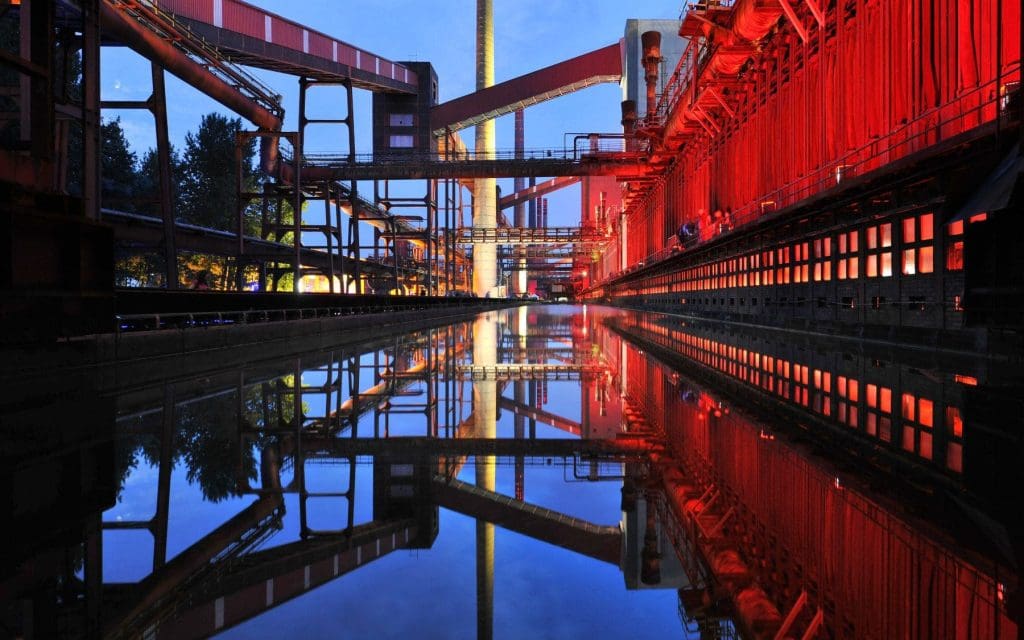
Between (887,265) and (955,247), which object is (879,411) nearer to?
(955,247)

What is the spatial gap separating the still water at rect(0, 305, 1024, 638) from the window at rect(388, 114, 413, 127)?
58.3 m

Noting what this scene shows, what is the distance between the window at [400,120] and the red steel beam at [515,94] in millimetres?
2749

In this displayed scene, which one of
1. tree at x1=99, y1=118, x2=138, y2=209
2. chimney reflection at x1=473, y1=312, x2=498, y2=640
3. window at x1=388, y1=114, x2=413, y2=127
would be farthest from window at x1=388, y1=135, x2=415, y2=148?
chimney reflection at x1=473, y1=312, x2=498, y2=640

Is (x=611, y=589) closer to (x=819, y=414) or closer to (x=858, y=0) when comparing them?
(x=819, y=414)

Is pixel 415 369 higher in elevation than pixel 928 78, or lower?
lower

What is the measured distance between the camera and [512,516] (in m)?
3.81

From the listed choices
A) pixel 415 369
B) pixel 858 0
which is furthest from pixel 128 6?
pixel 858 0

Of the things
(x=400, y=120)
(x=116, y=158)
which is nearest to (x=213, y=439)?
(x=116, y=158)

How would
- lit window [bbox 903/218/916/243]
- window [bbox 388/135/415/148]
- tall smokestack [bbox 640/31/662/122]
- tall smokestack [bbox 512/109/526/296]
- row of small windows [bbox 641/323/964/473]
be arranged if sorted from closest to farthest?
row of small windows [bbox 641/323/964/473]
lit window [bbox 903/218/916/243]
tall smokestack [bbox 640/31/662/122]
window [bbox 388/135/415/148]
tall smokestack [bbox 512/109/526/296]

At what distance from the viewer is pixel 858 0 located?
60.6 ft

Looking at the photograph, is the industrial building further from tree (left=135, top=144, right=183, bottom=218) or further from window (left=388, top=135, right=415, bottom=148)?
window (left=388, top=135, right=415, bottom=148)

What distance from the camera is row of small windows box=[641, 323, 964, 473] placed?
5695 mm

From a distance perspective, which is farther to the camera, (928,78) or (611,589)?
(928,78)

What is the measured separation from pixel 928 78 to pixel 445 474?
15428 mm
